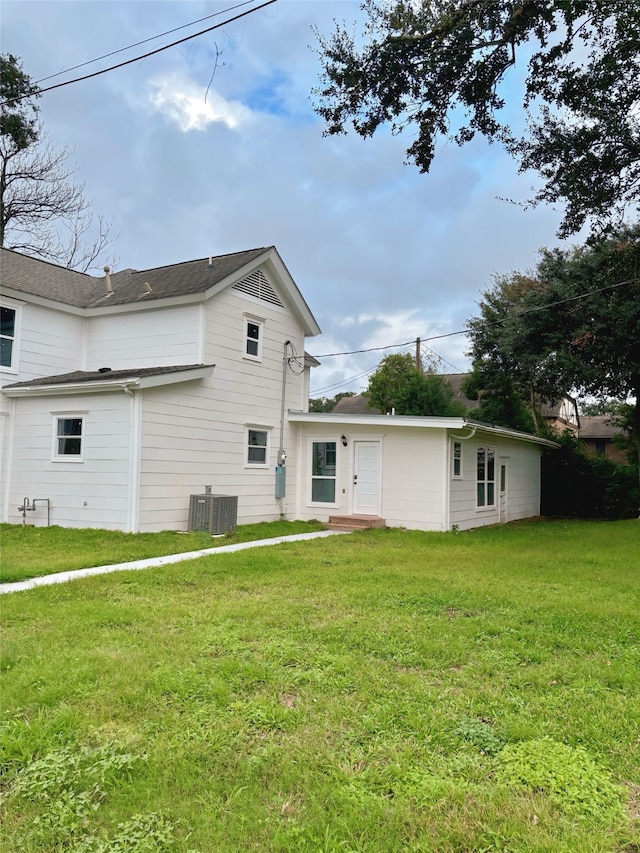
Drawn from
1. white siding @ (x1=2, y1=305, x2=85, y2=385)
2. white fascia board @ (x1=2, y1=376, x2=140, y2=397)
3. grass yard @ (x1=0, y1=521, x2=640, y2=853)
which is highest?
white siding @ (x1=2, y1=305, x2=85, y2=385)

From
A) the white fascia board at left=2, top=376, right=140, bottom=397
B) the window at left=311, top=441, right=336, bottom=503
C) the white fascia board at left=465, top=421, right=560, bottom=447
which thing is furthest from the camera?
the window at left=311, top=441, right=336, bottom=503

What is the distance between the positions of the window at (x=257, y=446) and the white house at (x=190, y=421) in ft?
0.15

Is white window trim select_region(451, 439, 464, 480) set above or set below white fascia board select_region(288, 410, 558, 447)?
below

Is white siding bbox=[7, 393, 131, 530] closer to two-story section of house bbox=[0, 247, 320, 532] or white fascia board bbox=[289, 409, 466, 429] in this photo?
two-story section of house bbox=[0, 247, 320, 532]

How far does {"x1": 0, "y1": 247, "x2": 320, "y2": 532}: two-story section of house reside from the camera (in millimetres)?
10766

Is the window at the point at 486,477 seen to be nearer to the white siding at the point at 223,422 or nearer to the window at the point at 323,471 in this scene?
the window at the point at 323,471

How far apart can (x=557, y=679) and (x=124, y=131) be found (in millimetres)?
14832

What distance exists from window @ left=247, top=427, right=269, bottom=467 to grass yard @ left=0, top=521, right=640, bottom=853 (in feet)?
24.7

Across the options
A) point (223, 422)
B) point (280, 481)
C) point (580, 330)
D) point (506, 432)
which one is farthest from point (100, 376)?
point (580, 330)

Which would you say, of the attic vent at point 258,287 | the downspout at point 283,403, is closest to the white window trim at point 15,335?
the attic vent at point 258,287

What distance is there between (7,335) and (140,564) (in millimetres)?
7565

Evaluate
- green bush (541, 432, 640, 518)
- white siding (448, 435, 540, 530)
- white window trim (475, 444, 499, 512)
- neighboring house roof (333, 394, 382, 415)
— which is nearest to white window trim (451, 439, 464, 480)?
white siding (448, 435, 540, 530)

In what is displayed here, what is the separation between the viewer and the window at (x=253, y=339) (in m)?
13.8

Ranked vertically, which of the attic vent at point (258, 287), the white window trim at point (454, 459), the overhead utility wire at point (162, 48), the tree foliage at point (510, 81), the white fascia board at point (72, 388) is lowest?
the white window trim at point (454, 459)
